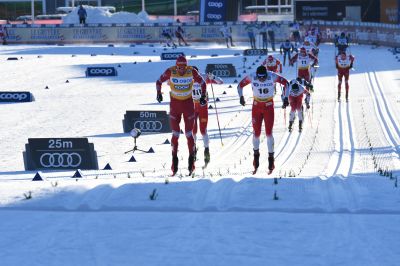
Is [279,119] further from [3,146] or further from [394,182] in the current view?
[394,182]

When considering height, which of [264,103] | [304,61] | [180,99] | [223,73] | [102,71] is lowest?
[223,73]

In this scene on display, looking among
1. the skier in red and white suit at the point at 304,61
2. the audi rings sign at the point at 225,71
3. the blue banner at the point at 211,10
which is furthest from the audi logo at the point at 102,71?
the blue banner at the point at 211,10

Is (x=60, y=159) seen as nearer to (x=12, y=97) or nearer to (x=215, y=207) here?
(x=215, y=207)

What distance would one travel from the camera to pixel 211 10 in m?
68.6

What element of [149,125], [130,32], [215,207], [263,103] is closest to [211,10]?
[130,32]

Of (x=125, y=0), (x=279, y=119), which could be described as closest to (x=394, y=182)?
(x=279, y=119)

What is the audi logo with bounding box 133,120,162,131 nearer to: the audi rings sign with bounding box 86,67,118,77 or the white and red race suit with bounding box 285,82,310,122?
the white and red race suit with bounding box 285,82,310,122

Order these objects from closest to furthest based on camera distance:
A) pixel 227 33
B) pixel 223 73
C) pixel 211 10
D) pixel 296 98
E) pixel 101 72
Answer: pixel 296 98 < pixel 223 73 < pixel 101 72 < pixel 227 33 < pixel 211 10

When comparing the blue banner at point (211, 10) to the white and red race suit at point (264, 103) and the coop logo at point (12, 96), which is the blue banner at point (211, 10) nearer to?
the coop logo at point (12, 96)

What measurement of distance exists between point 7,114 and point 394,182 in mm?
17091

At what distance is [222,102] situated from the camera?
30.9 meters

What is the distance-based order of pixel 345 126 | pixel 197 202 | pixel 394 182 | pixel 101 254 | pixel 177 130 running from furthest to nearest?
pixel 345 126
pixel 177 130
pixel 394 182
pixel 197 202
pixel 101 254

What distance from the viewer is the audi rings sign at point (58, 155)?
1731 centimetres

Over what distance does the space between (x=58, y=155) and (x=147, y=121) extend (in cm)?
608
